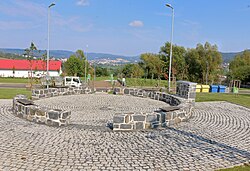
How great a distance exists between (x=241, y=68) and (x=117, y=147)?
47533 millimetres

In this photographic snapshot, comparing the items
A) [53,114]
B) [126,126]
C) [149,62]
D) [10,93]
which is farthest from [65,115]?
[149,62]

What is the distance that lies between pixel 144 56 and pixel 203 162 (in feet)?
196

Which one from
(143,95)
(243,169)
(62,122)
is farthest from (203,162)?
(143,95)

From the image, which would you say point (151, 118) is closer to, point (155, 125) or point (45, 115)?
point (155, 125)

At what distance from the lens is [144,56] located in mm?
63875

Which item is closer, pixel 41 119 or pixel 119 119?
pixel 119 119

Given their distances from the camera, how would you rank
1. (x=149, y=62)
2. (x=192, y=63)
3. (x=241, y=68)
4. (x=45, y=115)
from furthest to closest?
(x=149, y=62)
(x=192, y=63)
(x=241, y=68)
(x=45, y=115)

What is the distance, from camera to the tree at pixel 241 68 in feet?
151

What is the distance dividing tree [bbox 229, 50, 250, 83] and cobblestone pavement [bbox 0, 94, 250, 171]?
4170 cm

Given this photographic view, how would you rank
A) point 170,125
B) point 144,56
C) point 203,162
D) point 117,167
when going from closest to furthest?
point 117,167 < point 203,162 < point 170,125 < point 144,56

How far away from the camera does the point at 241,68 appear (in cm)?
4678

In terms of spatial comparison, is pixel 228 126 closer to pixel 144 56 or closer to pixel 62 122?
pixel 62 122

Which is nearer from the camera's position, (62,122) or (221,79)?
(62,122)

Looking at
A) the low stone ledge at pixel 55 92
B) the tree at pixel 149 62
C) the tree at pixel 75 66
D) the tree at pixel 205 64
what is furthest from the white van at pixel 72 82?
the tree at pixel 149 62
